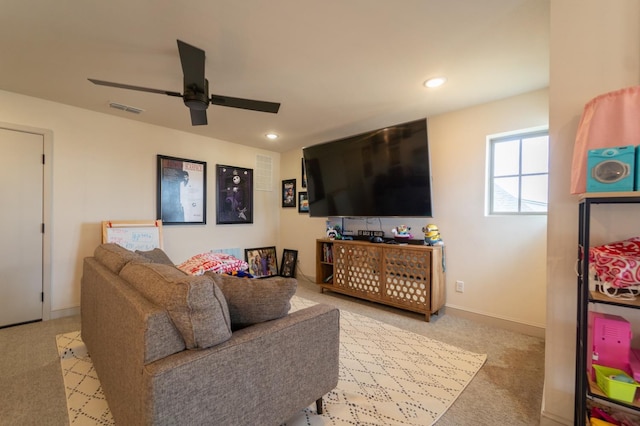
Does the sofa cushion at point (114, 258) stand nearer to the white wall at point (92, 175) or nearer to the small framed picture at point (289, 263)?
the white wall at point (92, 175)

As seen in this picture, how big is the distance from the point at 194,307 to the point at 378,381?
4.81 ft

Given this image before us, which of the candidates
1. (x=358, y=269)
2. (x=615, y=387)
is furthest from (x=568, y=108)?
(x=358, y=269)

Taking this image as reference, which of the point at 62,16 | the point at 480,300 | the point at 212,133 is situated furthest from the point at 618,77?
the point at 212,133

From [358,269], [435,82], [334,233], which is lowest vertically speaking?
[358,269]

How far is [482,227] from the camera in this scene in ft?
9.29

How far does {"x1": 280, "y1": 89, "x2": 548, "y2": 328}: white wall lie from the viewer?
2516 mm

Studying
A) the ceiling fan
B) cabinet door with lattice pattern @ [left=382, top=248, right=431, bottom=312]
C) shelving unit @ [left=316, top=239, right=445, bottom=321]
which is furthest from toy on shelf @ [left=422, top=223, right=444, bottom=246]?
the ceiling fan

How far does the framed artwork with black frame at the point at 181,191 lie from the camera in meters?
3.56

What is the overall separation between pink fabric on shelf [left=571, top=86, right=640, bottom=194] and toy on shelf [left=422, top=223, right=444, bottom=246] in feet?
5.77

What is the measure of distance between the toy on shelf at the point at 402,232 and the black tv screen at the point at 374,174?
0.26 metres

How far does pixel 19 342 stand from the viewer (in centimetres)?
233

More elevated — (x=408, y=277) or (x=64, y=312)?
(x=408, y=277)

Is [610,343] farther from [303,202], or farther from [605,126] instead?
[303,202]

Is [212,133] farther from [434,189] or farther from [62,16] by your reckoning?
[434,189]
